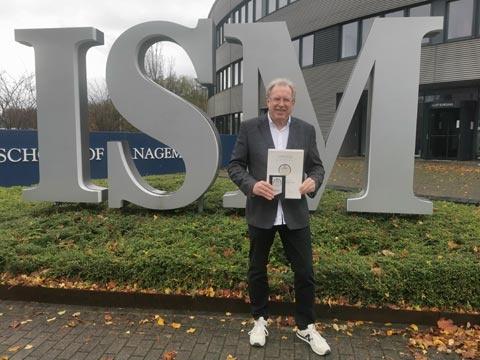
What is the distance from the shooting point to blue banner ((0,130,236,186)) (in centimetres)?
1055

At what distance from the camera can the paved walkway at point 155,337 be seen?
10.6 ft

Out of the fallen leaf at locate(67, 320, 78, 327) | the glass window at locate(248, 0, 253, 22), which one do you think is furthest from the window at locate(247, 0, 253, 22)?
the fallen leaf at locate(67, 320, 78, 327)

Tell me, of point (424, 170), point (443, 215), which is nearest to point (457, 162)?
point (424, 170)

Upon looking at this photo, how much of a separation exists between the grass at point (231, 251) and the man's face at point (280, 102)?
60.9 inches

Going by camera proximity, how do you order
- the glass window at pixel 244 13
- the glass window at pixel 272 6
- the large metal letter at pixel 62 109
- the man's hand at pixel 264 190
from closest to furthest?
the man's hand at pixel 264 190 → the large metal letter at pixel 62 109 → the glass window at pixel 272 6 → the glass window at pixel 244 13

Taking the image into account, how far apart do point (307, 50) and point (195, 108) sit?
19.2 metres

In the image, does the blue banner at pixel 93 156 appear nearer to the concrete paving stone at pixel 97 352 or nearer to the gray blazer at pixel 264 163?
the concrete paving stone at pixel 97 352

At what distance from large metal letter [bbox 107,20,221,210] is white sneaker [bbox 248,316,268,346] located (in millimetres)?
2301

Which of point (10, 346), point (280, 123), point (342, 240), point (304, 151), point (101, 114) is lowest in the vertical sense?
point (10, 346)

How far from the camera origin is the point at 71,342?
11.1 ft

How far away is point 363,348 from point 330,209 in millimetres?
2635

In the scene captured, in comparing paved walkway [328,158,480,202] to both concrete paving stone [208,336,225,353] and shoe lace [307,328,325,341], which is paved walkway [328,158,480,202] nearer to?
shoe lace [307,328,325,341]

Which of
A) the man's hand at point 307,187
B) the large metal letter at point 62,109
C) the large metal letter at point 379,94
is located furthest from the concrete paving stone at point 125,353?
the large metal letter at point 379,94

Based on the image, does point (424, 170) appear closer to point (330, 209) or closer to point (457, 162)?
point (457, 162)
